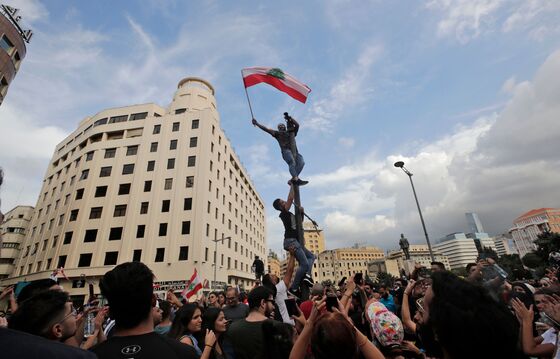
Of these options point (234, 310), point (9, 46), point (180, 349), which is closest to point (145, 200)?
point (9, 46)

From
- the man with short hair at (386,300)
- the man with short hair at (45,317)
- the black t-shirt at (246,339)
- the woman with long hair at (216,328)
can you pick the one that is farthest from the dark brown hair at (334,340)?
Result: the man with short hair at (386,300)

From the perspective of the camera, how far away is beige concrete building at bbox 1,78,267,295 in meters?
27.8

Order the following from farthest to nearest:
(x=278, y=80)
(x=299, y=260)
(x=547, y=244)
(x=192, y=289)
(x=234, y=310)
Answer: (x=547, y=244) → (x=192, y=289) → (x=278, y=80) → (x=299, y=260) → (x=234, y=310)

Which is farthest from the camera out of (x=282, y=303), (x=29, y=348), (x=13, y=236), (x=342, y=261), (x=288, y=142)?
(x=342, y=261)

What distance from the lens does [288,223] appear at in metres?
6.54

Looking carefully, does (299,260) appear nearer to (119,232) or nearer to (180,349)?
(180,349)

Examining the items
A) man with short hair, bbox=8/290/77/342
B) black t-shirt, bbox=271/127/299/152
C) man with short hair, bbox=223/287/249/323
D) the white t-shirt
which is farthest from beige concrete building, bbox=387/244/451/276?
man with short hair, bbox=8/290/77/342

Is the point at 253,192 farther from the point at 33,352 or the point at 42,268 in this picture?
the point at 33,352

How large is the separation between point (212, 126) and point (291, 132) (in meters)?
29.5

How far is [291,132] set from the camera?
306 inches

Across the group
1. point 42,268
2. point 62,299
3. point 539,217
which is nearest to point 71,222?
point 42,268

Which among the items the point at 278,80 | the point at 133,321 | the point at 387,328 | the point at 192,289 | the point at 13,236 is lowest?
the point at 387,328

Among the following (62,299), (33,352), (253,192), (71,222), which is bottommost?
(33,352)

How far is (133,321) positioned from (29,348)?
0.95m
